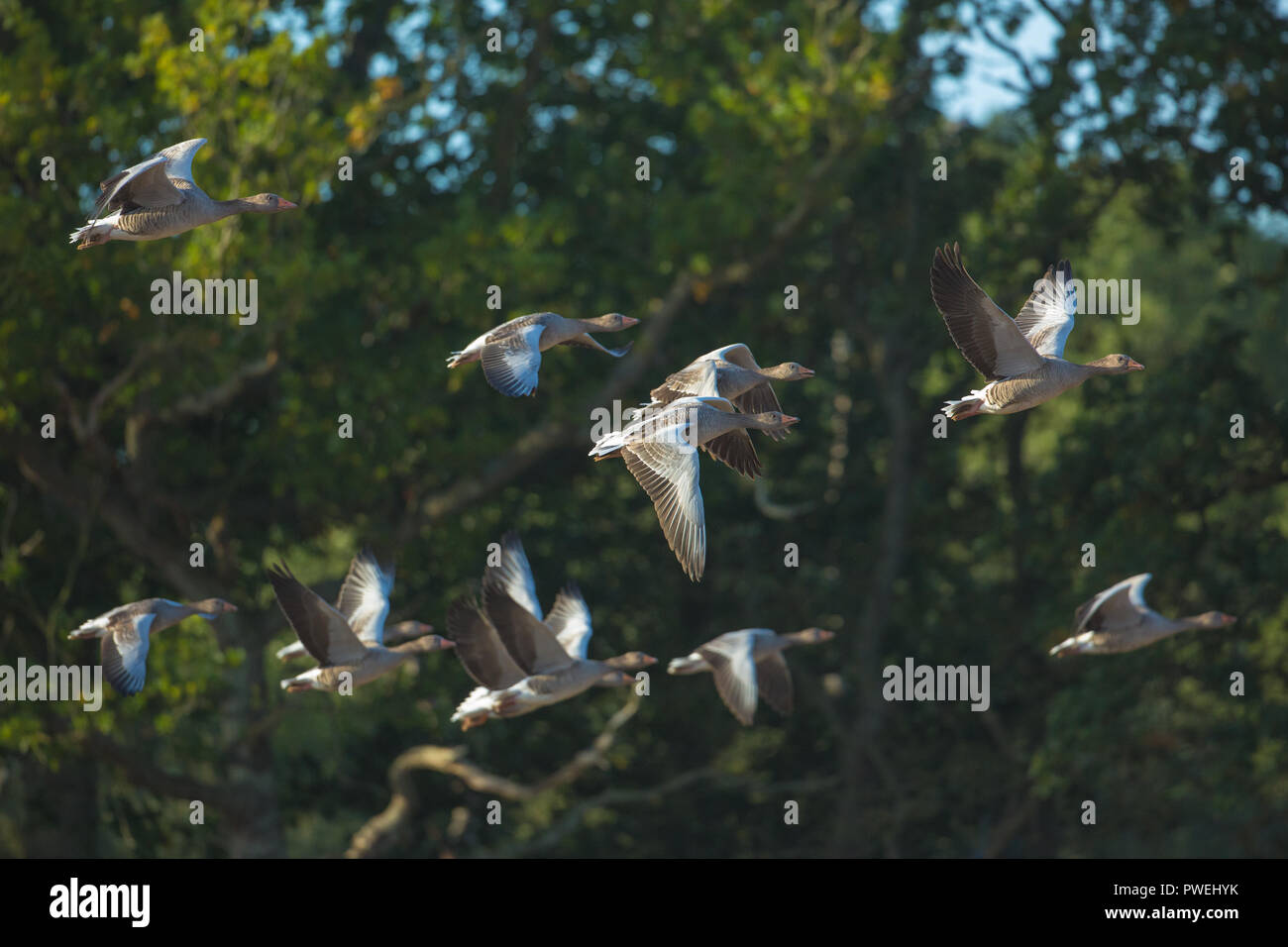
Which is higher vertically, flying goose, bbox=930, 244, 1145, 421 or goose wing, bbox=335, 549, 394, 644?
flying goose, bbox=930, 244, 1145, 421

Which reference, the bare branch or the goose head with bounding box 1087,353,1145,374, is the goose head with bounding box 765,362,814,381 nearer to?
the goose head with bounding box 1087,353,1145,374

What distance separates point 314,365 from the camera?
21219 mm

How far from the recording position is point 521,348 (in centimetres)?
1120

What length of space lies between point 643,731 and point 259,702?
7019 mm

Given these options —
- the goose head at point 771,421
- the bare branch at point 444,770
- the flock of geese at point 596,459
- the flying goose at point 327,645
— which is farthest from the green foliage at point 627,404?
the goose head at point 771,421

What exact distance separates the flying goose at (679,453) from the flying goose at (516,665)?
1818mm

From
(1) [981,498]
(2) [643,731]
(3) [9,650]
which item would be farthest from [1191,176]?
(3) [9,650]

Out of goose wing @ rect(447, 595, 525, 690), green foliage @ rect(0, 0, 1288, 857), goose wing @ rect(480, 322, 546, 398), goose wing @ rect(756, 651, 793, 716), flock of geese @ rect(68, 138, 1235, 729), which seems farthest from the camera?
green foliage @ rect(0, 0, 1288, 857)

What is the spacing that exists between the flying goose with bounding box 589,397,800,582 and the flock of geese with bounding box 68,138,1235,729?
0.04ft

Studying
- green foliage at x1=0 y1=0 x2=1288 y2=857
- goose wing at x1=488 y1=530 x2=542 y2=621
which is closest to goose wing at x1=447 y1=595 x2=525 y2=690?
goose wing at x1=488 y1=530 x2=542 y2=621

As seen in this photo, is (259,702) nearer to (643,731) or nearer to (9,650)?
(9,650)

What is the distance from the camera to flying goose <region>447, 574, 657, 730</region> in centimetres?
1177

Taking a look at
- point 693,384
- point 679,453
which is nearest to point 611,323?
point 693,384

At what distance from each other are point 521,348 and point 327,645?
2.63m
